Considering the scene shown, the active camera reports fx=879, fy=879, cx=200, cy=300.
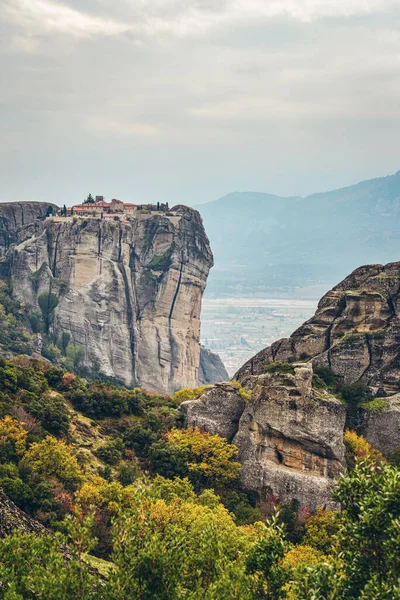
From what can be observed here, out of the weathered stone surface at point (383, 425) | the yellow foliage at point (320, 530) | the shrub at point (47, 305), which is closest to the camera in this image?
the yellow foliage at point (320, 530)

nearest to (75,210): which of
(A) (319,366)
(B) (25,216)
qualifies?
(B) (25,216)

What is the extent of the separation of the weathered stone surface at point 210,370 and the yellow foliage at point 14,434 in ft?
291

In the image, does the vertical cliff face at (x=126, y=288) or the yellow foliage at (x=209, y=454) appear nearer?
the yellow foliage at (x=209, y=454)

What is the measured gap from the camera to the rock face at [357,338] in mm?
50656

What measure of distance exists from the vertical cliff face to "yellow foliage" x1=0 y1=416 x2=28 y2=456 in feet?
207

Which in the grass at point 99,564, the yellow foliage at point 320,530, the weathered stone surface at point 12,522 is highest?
the weathered stone surface at point 12,522

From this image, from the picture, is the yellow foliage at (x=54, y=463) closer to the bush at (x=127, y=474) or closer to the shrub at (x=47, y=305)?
the bush at (x=127, y=474)

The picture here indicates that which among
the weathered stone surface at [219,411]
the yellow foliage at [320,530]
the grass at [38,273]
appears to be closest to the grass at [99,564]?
the yellow foliage at [320,530]

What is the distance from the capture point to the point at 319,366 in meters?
50.7

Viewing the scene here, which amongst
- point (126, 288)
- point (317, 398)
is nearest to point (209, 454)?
point (317, 398)

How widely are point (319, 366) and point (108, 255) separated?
60.4m

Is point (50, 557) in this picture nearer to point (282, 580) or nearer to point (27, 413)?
point (282, 580)

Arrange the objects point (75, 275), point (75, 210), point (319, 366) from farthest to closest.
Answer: point (75, 210) → point (75, 275) → point (319, 366)

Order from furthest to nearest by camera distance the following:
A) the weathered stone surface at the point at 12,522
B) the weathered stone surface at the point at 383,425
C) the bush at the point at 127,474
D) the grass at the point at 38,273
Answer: the grass at the point at 38,273
the weathered stone surface at the point at 383,425
the bush at the point at 127,474
the weathered stone surface at the point at 12,522
